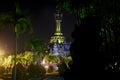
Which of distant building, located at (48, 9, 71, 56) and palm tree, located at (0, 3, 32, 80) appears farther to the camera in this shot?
distant building, located at (48, 9, 71, 56)

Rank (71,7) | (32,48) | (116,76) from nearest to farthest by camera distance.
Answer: (116,76), (71,7), (32,48)

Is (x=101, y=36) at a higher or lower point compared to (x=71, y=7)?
lower

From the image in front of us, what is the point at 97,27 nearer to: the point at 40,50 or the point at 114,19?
the point at 114,19

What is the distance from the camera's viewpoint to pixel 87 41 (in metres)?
21.6

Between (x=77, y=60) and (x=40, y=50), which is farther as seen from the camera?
(x=40, y=50)

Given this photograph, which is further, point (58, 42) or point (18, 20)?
point (58, 42)

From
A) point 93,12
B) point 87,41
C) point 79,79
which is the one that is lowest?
point 79,79

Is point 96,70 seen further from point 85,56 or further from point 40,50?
Result: point 40,50

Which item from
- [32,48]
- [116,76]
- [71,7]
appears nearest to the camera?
[116,76]

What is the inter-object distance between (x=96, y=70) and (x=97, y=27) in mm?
2406

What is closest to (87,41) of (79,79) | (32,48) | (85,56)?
(85,56)

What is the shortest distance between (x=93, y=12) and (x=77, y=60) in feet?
9.83

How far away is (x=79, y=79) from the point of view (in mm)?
21391

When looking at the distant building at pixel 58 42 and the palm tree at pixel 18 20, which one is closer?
the palm tree at pixel 18 20
